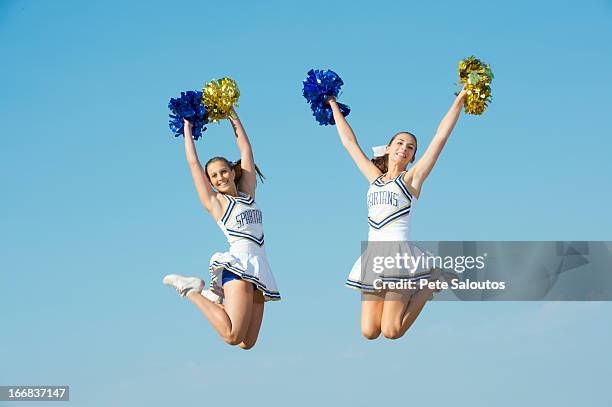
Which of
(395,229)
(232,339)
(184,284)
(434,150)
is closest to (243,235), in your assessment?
(184,284)

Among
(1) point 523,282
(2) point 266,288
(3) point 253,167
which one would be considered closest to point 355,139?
(3) point 253,167

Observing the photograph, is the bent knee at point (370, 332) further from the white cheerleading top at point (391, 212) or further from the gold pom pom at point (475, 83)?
the gold pom pom at point (475, 83)

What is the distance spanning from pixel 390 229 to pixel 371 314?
1.06m

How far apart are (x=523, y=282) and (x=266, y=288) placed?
3617 millimetres

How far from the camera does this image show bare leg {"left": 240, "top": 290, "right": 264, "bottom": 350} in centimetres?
1260

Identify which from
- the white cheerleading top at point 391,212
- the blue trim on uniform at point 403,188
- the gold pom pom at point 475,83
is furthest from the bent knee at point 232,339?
the gold pom pom at point 475,83

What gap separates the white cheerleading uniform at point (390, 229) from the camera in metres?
12.3

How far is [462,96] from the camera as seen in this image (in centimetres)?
1252

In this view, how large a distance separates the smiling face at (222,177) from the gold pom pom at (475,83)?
3.09 m

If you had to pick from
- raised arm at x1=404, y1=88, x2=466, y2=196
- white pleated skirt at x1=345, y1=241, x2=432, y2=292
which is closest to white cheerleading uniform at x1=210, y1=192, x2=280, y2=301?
white pleated skirt at x1=345, y1=241, x2=432, y2=292

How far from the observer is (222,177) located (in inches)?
507

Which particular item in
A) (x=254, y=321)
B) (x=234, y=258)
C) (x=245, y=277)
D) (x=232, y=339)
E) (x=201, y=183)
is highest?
(x=201, y=183)

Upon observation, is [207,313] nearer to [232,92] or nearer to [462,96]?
[232,92]

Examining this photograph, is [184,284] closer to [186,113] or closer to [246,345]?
[246,345]
